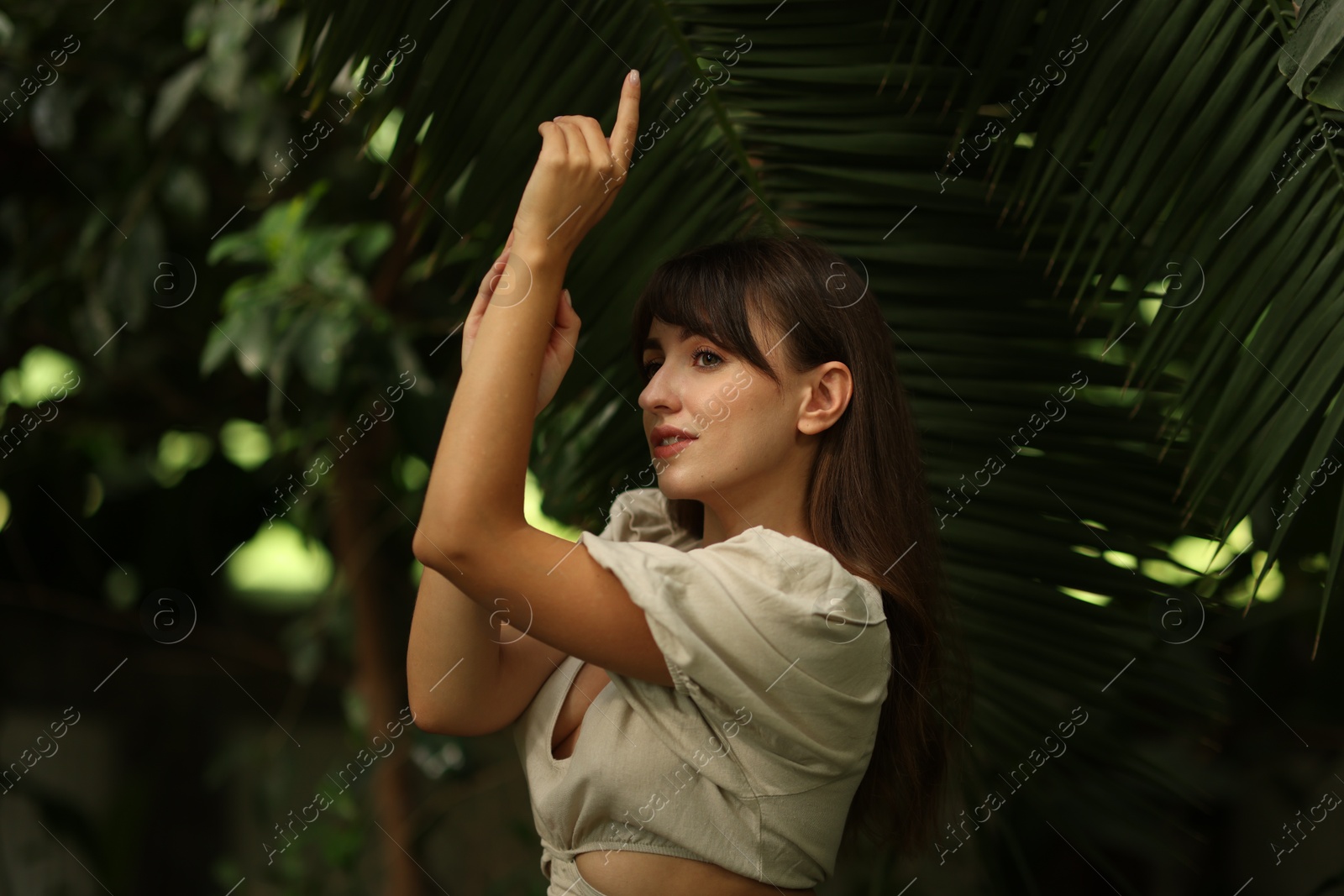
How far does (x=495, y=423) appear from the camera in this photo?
945mm

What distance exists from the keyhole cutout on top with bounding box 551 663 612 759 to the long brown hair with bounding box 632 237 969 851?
0.92ft

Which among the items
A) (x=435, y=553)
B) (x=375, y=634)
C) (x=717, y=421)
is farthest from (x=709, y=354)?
(x=375, y=634)

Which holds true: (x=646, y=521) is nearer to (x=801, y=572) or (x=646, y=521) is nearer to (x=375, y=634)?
(x=801, y=572)

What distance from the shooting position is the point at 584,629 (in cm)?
98

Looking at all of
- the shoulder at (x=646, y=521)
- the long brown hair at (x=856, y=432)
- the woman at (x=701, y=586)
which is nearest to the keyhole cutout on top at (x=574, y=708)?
the woman at (x=701, y=586)

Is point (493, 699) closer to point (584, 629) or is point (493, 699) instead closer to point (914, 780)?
point (584, 629)

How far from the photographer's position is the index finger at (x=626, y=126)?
103 cm

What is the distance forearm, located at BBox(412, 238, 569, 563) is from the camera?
3.08 ft

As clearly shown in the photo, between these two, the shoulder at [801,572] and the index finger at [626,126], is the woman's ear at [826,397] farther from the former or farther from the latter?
the index finger at [626,126]

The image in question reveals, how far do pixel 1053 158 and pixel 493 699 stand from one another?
0.92m

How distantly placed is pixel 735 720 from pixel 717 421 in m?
0.29

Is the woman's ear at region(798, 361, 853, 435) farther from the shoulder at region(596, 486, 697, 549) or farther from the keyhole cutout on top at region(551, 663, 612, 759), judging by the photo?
the keyhole cutout on top at region(551, 663, 612, 759)

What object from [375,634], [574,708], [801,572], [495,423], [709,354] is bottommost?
[375,634]

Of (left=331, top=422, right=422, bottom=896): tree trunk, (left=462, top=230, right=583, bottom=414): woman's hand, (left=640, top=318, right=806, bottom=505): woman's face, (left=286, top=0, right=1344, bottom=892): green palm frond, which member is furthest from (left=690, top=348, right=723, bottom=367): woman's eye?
(left=331, top=422, right=422, bottom=896): tree trunk
